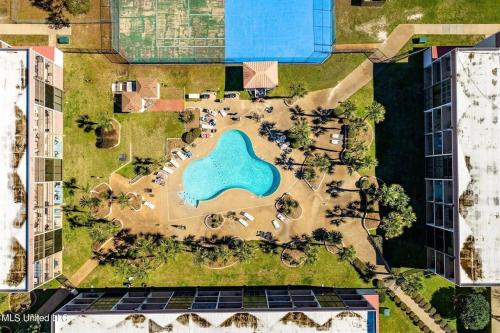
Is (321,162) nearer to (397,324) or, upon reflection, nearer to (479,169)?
(479,169)

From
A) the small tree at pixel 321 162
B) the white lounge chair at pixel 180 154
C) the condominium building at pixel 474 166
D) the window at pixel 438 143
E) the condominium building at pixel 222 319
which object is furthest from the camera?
the white lounge chair at pixel 180 154

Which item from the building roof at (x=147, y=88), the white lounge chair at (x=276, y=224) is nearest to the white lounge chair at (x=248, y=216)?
the white lounge chair at (x=276, y=224)

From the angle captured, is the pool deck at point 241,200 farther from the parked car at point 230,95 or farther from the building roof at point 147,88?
the building roof at point 147,88

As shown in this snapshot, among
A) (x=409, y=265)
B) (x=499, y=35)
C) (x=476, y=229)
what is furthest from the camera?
(x=409, y=265)

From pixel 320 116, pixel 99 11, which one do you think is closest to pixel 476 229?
pixel 320 116

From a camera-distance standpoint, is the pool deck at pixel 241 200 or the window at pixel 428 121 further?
the pool deck at pixel 241 200

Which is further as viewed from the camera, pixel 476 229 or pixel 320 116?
pixel 320 116

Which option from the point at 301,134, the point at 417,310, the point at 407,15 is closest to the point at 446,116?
the point at 407,15

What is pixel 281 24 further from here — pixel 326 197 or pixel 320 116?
pixel 326 197
